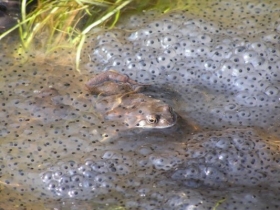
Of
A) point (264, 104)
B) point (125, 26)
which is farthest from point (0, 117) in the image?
point (264, 104)

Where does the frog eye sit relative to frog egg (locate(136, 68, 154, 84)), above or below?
below

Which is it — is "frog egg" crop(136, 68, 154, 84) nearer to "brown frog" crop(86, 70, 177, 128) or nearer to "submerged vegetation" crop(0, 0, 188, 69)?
"brown frog" crop(86, 70, 177, 128)

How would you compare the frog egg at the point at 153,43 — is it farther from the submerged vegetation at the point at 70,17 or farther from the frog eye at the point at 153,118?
the frog eye at the point at 153,118

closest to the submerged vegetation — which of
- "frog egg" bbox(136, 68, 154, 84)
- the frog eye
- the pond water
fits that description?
the pond water

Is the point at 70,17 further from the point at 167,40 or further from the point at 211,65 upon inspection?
the point at 211,65

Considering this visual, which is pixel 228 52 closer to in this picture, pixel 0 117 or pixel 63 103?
pixel 63 103

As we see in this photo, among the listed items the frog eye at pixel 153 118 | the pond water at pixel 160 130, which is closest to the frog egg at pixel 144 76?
the pond water at pixel 160 130
